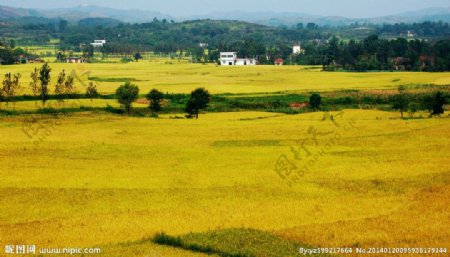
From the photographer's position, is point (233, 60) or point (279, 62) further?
point (279, 62)

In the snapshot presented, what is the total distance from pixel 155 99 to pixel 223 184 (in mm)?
37354

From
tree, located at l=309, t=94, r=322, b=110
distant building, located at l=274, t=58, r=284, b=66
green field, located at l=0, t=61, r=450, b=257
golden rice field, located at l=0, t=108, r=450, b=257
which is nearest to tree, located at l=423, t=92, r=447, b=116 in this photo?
green field, located at l=0, t=61, r=450, b=257

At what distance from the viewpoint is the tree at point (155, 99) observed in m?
68.5

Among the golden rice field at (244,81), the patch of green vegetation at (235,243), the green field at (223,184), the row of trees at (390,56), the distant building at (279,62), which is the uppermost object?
the row of trees at (390,56)

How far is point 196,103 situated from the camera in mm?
65312

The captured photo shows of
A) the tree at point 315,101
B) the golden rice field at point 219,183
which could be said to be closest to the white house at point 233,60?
the tree at point 315,101

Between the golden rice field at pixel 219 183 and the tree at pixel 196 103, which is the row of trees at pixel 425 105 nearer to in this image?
the golden rice field at pixel 219 183

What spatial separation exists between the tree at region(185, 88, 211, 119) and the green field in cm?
438

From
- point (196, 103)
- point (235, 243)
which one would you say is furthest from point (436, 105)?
point (235, 243)

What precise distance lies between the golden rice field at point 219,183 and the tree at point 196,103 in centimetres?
749

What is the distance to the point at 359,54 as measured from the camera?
14150 centimetres

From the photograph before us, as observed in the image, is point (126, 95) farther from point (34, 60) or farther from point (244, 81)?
point (34, 60)

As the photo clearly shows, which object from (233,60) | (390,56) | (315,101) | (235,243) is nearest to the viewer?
(235,243)

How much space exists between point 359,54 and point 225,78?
139 ft
